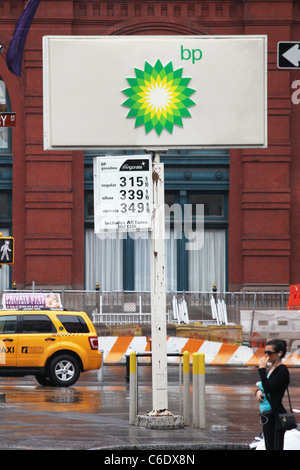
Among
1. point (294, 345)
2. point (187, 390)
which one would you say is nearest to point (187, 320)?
point (294, 345)

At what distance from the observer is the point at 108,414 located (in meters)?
17.1

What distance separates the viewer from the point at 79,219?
3581cm

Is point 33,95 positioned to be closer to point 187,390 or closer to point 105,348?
point 105,348

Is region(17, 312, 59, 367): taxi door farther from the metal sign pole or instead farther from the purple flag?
the metal sign pole

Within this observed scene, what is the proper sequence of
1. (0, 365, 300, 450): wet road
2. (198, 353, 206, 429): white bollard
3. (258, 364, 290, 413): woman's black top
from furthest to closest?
(198, 353, 206, 429): white bollard
(0, 365, 300, 450): wet road
(258, 364, 290, 413): woman's black top

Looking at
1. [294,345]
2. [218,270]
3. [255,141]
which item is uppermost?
[255,141]

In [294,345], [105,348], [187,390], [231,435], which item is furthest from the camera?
[294,345]

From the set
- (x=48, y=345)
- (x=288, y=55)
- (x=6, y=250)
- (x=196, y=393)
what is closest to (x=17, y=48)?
(x=6, y=250)

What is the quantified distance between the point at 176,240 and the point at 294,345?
7.88 m

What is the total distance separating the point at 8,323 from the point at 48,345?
1.14 meters

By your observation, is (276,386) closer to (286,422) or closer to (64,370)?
(286,422)

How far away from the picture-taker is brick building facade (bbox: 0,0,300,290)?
35.0 metres

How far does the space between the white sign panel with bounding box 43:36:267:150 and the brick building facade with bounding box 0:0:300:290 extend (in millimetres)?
20333

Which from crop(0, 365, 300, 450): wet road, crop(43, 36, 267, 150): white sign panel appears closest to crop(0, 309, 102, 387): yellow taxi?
crop(0, 365, 300, 450): wet road
